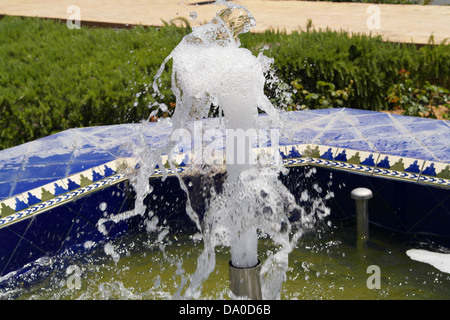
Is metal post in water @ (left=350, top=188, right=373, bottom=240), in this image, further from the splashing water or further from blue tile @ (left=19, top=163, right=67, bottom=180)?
blue tile @ (left=19, top=163, right=67, bottom=180)

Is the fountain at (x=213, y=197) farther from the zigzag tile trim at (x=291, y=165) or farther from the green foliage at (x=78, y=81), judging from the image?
the green foliage at (x=78, y=81)

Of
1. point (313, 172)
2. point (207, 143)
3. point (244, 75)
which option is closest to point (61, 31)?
point (207, 143)

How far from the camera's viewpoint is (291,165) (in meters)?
3.52

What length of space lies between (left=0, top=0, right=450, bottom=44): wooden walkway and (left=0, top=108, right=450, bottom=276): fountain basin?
2.80 meters

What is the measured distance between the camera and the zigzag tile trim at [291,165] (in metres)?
3.04

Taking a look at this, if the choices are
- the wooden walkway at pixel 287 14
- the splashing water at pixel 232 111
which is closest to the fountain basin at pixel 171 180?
the splashing water at pixel 232 111

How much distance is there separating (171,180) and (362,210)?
107cm

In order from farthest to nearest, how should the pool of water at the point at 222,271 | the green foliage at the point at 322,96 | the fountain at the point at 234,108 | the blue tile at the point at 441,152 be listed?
the green foliage at the point at 322,96 < the blue tile at the point at 441,152 < the pool of water at the point at 222,271 < the fountain at the point at 234,108

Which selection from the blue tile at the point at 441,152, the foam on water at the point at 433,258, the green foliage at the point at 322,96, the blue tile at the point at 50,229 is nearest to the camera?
the foam on water at the point at 433,258

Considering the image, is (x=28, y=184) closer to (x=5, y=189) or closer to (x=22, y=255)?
(x=5, y=189)

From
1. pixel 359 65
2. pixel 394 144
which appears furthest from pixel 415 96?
pixel 394 144

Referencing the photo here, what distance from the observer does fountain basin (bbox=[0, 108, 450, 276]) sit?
307 cm

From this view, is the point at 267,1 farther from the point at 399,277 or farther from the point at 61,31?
the point at 399,277

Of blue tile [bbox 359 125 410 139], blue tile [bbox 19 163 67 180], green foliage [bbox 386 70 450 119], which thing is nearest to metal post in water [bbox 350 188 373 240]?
blue tile [bbox 359 125 410 139]
